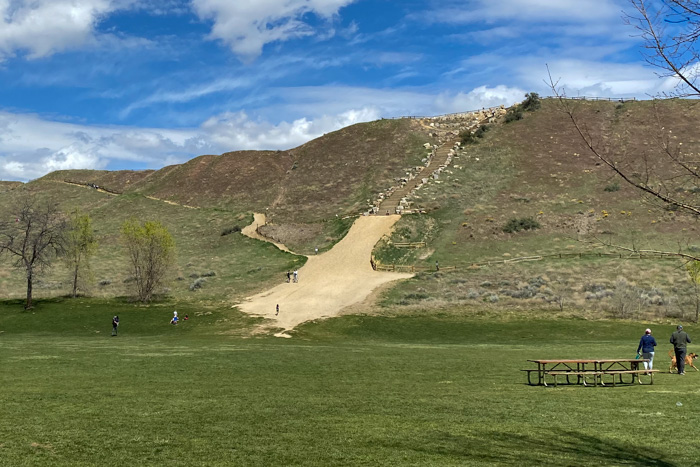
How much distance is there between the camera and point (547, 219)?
72812mm

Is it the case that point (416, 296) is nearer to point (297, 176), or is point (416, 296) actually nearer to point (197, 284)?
point (197, 284)

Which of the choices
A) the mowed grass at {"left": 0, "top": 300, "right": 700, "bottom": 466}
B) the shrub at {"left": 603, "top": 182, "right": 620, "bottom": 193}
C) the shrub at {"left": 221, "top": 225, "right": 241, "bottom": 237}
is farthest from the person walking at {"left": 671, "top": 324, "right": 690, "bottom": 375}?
the shrub at {"left": 221, "top": 225, "right": 241, "bottom": 237}

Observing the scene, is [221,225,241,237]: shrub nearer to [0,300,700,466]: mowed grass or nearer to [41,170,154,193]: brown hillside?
[41,170,154,193]: brown hillside

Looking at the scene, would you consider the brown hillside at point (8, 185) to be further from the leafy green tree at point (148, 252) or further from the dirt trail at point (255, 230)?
the leafy green tree at point (148, 252)

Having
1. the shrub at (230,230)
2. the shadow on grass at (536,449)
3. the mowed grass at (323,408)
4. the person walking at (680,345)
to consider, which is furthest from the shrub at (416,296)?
the shrub at (230,230)

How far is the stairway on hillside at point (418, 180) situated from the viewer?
78.7m

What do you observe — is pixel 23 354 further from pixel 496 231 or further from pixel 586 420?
pixel 496 231

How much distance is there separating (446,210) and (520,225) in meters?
10.4

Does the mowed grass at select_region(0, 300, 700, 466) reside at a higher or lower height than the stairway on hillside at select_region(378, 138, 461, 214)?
lower

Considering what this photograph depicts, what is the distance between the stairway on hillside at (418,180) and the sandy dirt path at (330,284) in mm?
5496

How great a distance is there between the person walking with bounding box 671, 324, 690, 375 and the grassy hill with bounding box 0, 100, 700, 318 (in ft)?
35.3

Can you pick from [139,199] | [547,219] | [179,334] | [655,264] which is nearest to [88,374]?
[179,334]

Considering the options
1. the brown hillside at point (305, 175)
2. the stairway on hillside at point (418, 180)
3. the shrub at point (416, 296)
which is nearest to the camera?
the shrub at point (416, 296)

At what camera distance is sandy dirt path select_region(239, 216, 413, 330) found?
151 ft
